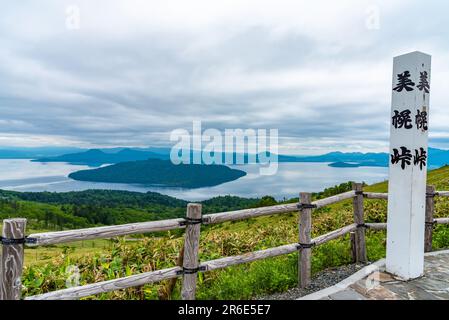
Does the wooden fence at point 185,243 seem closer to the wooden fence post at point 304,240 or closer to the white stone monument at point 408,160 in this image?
the wooden fence post at point 304,240

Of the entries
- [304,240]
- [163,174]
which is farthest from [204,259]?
[163,174]

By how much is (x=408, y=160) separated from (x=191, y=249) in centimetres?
359

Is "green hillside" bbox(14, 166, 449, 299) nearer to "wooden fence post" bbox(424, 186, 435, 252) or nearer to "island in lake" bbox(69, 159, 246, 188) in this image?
"wooden fence post" bbox(424, 186, 435, 252)

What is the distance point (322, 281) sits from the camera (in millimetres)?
5465

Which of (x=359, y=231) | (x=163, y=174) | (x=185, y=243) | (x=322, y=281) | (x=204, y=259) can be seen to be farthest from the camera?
(x=163, y=174)

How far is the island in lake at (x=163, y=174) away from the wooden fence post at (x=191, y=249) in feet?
328

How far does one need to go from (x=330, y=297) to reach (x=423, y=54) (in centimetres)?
395

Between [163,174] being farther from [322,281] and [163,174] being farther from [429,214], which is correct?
[322,281]

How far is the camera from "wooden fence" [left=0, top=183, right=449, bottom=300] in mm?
3182

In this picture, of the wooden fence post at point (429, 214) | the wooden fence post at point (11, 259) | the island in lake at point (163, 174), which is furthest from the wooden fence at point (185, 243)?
the island in lake at point (163, 174)

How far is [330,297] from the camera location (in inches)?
181

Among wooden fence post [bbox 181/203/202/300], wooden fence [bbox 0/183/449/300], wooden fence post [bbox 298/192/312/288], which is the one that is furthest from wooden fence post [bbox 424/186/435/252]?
wooden fence post [bbox 181/203/202/300]

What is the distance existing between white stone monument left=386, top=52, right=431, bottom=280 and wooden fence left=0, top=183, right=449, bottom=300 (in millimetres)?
873
